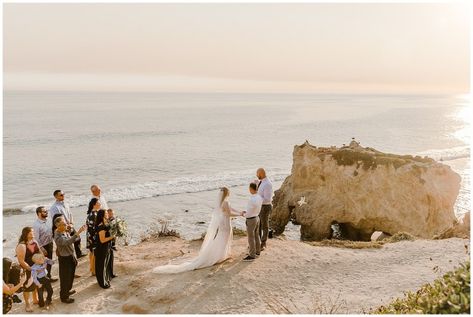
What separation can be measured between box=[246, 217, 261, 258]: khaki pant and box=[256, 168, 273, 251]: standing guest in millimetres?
695

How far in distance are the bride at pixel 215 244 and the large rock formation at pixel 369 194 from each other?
14.1 meters

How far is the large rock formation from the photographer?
2417 centimetres

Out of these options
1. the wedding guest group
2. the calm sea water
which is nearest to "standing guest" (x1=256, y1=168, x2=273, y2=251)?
the wedding guest group

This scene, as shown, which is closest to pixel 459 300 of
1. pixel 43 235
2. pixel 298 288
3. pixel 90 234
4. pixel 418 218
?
pixel 298 288

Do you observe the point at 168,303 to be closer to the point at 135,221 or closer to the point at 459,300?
the point at 459,300

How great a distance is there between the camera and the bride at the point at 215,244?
12.3 metres

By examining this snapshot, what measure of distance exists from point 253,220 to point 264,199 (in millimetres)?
1106

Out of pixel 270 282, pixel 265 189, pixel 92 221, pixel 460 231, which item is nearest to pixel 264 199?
pixel 265 189

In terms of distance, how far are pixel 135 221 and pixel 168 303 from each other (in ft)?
57.8

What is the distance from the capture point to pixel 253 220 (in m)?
12.5

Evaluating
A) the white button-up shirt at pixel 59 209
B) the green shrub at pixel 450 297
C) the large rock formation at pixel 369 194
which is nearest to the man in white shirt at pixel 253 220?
the white button-up shirt at pixel 59 209

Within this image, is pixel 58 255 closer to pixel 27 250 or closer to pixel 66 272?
pixel 66 272

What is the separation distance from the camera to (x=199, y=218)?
1147 inches

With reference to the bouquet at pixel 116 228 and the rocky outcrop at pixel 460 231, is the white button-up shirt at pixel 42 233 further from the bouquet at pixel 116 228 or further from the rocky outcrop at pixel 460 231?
the rocky outcrop at pixel 460 231
